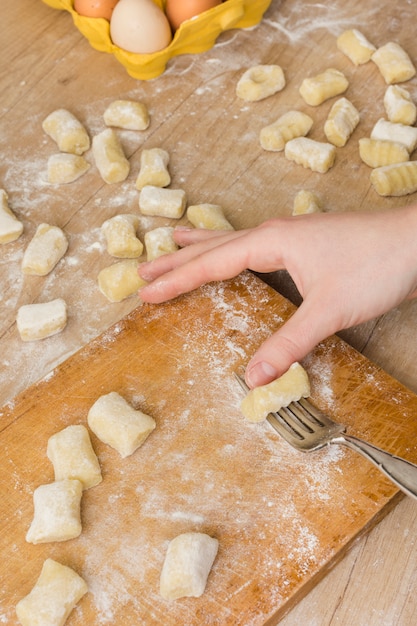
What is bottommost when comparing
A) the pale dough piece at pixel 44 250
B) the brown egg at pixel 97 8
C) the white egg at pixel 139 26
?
the pale dough piece at pixel 44 250

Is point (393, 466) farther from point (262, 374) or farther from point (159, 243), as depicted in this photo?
point (159, 243)

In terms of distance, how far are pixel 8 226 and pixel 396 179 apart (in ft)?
3.26

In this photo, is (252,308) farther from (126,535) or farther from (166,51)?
(166,51)

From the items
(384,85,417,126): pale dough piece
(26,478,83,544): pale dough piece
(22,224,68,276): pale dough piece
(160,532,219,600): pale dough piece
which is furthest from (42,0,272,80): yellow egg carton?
(160,532,219,600): pale dough piece

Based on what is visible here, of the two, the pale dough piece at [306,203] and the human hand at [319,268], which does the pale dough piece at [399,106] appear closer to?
the pale dough piece at [306,203]

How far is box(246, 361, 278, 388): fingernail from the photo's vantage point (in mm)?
1380

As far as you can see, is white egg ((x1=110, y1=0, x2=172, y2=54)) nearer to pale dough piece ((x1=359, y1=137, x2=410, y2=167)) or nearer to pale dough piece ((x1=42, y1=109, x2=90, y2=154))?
pale dough piece ((x1=42, y1=109, x2=90, y2=154))

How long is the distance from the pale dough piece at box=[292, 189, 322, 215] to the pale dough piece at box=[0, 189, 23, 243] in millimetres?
702

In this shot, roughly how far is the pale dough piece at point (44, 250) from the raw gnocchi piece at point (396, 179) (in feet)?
2.69

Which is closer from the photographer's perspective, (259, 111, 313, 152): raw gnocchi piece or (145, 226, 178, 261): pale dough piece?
(145, 226, 178, 261): pale dough piece

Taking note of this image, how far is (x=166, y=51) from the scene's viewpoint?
6.75ft

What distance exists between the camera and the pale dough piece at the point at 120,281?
5.58 feet

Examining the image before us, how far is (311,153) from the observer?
1.91 m

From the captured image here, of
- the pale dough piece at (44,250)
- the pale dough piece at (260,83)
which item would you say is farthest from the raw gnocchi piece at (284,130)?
the pale dough piece at (44,250)
